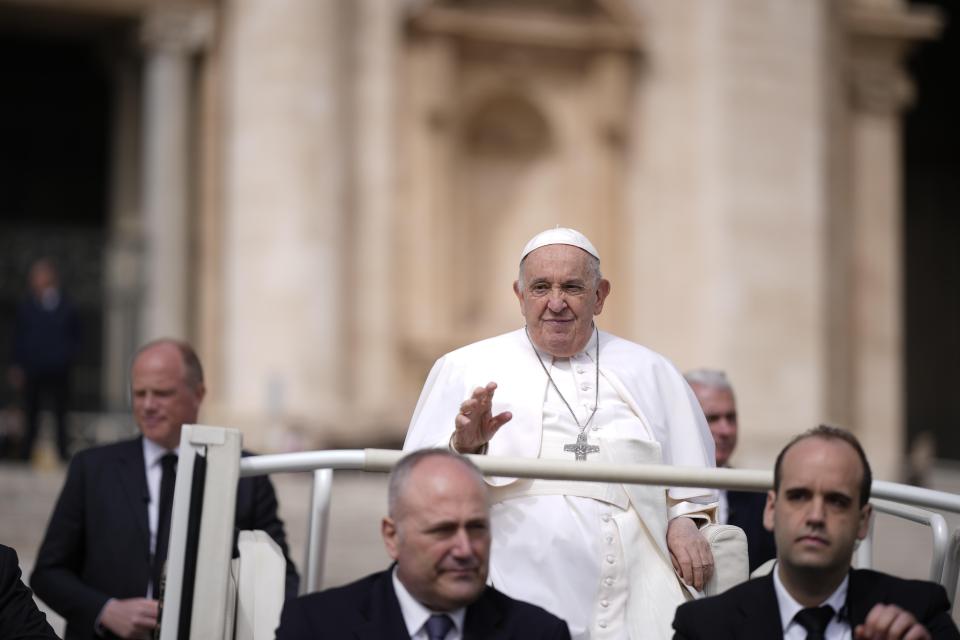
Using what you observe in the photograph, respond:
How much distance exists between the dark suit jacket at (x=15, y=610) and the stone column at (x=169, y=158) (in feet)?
39.1

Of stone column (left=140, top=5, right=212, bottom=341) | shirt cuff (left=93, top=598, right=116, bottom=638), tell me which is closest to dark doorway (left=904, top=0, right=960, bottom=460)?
stone column (left=140, top=5, right=212, bottom=341)

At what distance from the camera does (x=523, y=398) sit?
15.7 feet

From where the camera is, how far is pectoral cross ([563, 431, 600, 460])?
15.4 ft

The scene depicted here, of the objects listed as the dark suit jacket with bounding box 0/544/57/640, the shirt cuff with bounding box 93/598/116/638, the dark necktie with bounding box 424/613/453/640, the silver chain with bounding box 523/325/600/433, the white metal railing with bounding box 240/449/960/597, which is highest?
the silver chain with bounding box 523/325/600/433

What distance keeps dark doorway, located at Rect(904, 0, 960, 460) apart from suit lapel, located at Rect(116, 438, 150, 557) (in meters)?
19.3

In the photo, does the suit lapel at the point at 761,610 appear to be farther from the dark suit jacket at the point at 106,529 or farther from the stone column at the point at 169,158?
the stone column at the point at 169,158

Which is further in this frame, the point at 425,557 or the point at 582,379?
the point at 582,379

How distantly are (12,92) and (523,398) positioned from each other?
54.9 ft

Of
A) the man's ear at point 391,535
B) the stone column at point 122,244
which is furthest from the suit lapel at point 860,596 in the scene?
the stone column at point 122,244

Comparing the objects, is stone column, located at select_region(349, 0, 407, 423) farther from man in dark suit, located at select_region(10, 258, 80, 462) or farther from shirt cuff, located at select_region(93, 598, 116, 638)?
shirt cuff, located at select_region(93, 598, 116, 638)

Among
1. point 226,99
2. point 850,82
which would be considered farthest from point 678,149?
point 226,99

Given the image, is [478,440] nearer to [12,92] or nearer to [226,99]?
[226,99]

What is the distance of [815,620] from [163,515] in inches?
108

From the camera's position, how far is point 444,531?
11.4 ft
